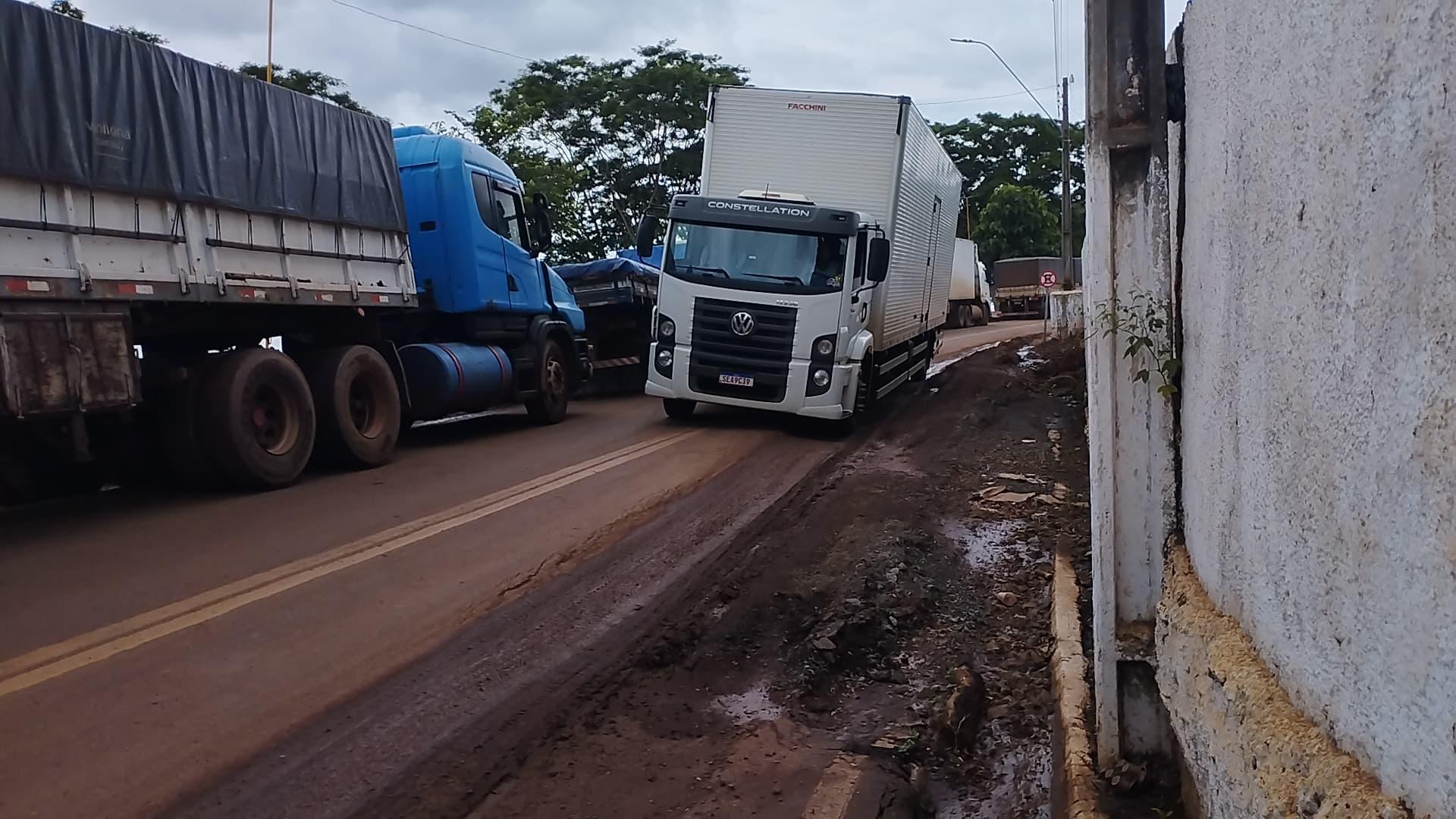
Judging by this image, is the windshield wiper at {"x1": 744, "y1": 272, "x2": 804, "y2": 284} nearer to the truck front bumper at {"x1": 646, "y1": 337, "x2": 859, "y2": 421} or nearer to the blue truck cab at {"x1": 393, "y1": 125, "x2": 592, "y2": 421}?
the truck front bumper at {"x1": 646, "y1": 337, "x2": 859, "y2": 421}

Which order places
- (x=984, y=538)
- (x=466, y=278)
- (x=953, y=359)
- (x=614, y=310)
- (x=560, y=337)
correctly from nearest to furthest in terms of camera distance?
(x=984, y=538) < (x=466, y=278) < (x=560, y=337) < (x=614, y=310) < (x=953, y=359)

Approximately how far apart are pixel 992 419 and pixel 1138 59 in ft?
34.8

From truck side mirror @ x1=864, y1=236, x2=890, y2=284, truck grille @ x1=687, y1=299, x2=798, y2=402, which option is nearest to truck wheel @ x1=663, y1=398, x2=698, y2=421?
truck grille @ x1=687, y1=299, x2=798, y2=402

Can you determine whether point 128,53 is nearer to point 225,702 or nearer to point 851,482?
point 225,702

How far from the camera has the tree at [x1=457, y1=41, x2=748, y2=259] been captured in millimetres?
34188

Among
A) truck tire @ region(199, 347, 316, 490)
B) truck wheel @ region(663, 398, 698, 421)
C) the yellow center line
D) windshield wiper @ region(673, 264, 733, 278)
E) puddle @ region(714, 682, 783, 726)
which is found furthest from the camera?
truck wheel @ region(663, 398, 698, 421)

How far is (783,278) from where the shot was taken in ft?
39.4

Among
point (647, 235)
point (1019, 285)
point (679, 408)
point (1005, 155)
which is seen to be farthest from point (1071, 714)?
point (1005, 155)

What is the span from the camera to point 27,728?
404cm

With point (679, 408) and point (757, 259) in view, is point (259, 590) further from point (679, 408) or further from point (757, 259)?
point (679, 408)

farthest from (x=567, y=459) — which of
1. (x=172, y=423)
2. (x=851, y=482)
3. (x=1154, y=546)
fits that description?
(x=1154, y=546)

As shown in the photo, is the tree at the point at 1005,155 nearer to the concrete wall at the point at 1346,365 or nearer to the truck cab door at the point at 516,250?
the truck cab door at the point at 516,250

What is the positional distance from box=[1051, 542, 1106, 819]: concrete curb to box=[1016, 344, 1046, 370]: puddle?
15677mm

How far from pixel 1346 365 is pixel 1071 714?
2.67 meters
